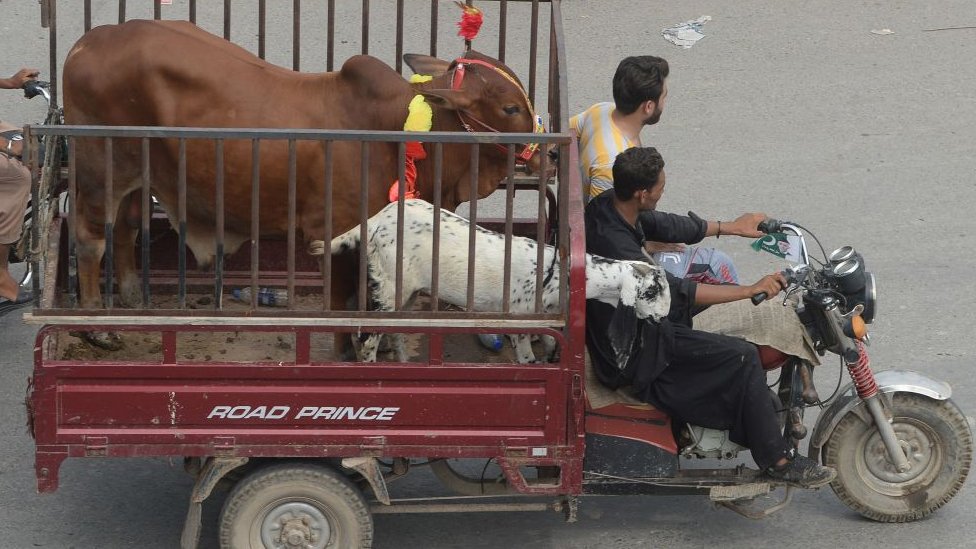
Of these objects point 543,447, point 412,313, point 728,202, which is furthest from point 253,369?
point 728,202

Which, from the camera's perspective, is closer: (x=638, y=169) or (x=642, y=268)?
(x=642, y=268)

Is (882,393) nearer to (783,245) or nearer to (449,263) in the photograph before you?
(783,245)

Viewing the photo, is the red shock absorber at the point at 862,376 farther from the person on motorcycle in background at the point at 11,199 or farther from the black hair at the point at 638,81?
the person on motorcycle in background at the point at 11,199

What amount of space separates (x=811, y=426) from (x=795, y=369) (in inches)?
48.8

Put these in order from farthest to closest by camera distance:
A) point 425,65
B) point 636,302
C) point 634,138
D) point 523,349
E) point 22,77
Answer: point 22,77 → point 425,65 → point 634,138 → point 523,349 → point 636,302

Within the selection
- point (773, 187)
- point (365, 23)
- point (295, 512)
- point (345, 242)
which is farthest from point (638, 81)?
point (773, 187)

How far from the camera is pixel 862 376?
5023 millimetres

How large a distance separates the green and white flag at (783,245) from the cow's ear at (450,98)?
1270mm

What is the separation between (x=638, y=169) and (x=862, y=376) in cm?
113

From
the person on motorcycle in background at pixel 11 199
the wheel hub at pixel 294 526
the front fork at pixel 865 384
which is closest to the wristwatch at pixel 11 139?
the person on motorcycle in background at pixel 11 199

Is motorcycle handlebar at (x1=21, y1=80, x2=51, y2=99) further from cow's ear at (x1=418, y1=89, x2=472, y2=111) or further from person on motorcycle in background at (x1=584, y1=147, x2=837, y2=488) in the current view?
person on motorcycle in background at (x1=584, y1=147, x2=837, y2=488)

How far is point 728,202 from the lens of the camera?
27.9 ft

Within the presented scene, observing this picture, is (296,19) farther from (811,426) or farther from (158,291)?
(811,426)

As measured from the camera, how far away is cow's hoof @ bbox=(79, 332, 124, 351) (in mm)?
5582
